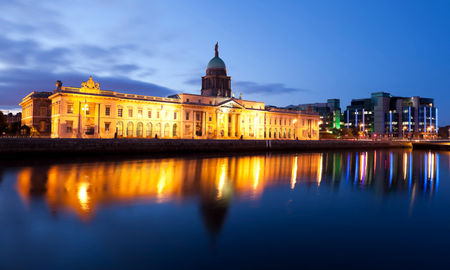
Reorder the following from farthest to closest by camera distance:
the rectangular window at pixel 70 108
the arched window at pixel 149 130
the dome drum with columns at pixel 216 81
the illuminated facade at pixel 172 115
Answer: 1. the dome drum with columns at pixel 216 81
2. the arched window at pixel 149 130
3. the illuminated facade at pixel 172 115
4. the rectangular window at pixel 70 108

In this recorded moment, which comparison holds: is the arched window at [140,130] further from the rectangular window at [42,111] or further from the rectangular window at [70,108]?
the rectangular window at [42,111]

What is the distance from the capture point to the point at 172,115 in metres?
74.6

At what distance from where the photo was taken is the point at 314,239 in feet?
34.3

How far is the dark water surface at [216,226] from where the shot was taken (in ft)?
28.7

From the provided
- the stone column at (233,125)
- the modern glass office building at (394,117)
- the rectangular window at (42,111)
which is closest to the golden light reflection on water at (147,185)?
the rectangular window at (42,111)

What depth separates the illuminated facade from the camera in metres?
59.1

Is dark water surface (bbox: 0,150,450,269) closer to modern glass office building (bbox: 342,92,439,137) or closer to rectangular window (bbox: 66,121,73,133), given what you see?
rectangular window (bbox: 66,121,73,133)

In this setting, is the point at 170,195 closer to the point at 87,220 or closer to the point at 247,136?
the point at 87,220

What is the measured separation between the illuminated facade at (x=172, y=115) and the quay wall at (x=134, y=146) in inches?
351

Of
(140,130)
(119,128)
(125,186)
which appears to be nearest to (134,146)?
(119,128)

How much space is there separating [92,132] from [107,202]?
50.5 m

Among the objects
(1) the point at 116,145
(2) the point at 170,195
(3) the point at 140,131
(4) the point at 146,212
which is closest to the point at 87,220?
(4) the point at 146,212

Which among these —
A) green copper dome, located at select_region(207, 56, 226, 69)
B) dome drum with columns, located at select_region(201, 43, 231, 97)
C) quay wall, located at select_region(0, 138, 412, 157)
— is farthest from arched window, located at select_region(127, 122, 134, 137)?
green copper dome, located at select_region(207, 56, 226, 69)

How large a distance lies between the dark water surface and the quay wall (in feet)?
52.3
